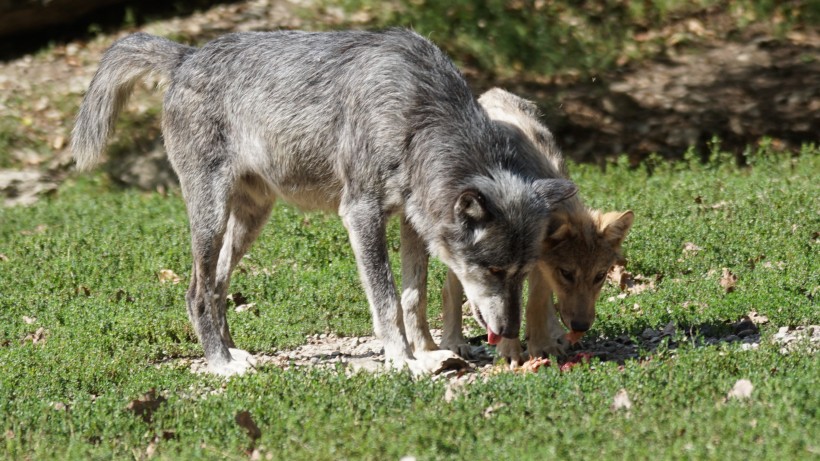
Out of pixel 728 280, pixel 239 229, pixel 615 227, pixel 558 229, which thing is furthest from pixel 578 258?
pixel 239 229

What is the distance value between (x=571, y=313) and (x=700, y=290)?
→ 1842 millimetres

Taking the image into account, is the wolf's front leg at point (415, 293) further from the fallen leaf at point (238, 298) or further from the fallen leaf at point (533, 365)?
the fallen leaf at point (238, 298)

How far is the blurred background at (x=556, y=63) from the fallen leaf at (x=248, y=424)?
8652 millimetres

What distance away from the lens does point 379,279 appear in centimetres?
781

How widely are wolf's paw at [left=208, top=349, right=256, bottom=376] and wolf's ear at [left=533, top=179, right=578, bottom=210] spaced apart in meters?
2.40

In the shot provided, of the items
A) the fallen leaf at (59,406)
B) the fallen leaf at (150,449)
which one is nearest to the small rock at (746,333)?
the fallen leaf at (150,449)

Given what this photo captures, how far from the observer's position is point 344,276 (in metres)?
10.0

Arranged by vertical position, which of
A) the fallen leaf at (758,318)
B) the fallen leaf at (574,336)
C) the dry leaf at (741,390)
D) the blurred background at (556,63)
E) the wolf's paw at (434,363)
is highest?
the dry leaf at (741,390)

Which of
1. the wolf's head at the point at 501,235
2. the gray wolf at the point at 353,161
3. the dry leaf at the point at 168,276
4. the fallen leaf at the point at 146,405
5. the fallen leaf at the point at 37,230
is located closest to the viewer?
the fallen leaf at the point at 146,405

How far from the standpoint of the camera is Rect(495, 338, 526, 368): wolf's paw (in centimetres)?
759

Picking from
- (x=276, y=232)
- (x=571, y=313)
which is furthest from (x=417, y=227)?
(x=276, y=232)

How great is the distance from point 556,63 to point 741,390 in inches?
457

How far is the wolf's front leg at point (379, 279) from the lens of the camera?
7707 millimetres

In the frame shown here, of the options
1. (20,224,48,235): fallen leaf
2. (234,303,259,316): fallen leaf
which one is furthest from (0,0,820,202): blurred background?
(234,303,259,316): fallen leaf
